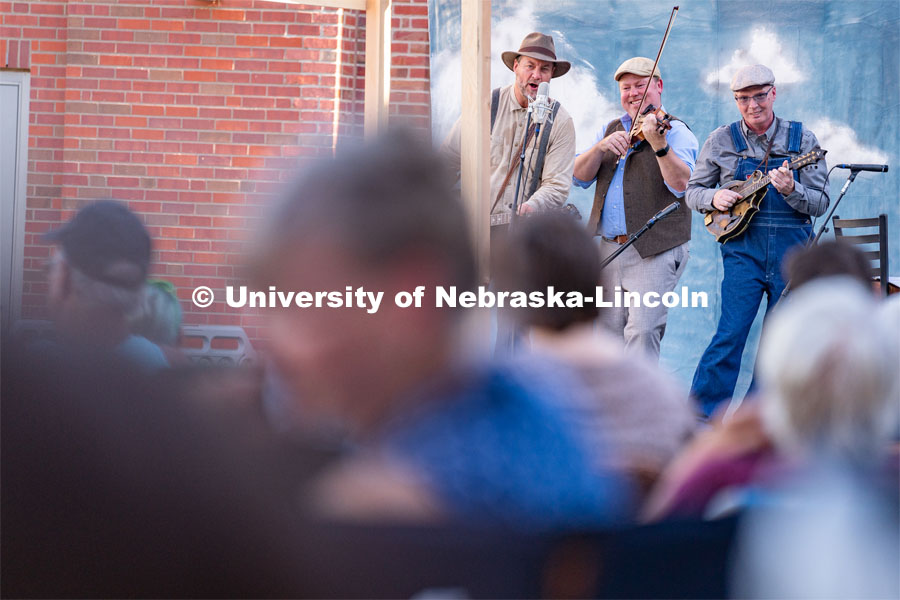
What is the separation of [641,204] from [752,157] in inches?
25.6

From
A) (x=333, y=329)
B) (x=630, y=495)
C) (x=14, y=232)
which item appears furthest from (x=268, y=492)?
(x=14, y=232)

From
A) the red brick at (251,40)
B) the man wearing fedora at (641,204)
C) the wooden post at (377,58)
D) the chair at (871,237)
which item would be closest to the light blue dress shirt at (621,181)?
the man wearing fedora at (641,204)

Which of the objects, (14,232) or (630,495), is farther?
(14,232)

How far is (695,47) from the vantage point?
227 inches

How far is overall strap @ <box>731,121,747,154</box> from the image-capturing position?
511cm

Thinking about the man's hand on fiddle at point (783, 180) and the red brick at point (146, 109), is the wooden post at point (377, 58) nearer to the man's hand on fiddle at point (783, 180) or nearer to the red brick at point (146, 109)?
the red brick at point (146, 109)

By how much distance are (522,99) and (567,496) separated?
4.41 meters

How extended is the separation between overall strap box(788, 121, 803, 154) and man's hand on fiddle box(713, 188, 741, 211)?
0.39 metres

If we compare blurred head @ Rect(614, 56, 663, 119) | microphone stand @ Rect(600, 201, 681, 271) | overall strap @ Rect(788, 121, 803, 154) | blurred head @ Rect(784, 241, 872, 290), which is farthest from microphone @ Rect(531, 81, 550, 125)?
blurred head @ Rect(784, 241, 872, 290)

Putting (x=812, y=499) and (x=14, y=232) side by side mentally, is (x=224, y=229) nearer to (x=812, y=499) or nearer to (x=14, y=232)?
(x=14, y=232)

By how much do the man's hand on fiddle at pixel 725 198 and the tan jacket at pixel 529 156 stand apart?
29.9 inches

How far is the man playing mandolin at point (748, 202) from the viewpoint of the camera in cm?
493

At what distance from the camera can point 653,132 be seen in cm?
496

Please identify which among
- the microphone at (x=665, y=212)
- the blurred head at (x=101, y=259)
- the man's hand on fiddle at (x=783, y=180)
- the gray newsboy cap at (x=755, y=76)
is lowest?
the blurred head at (x=101, y=259)
